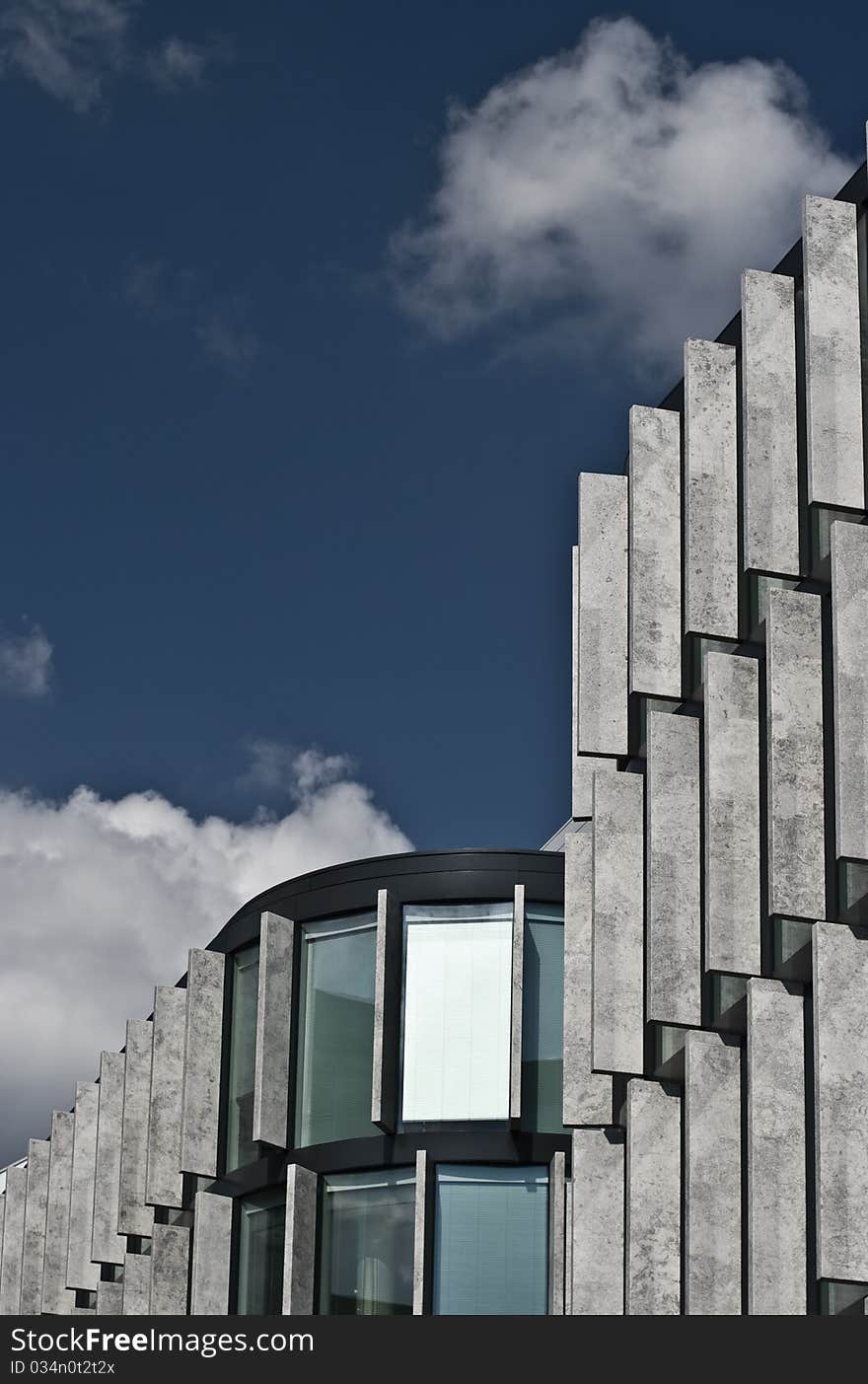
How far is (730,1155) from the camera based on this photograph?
23516mm

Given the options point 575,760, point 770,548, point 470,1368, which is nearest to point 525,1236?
point 575,760

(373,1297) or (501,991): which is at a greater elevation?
(501,991)

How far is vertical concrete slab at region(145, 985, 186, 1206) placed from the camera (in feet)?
126

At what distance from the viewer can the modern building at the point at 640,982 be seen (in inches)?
870

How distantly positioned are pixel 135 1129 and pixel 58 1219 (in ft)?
20.9

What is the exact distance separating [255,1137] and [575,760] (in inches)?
315

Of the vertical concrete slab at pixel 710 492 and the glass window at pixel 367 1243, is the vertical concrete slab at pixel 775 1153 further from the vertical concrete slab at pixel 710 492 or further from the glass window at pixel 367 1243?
the glass window at pixel 367 1243

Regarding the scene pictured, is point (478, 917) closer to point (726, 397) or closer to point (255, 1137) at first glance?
point (255, 1137)

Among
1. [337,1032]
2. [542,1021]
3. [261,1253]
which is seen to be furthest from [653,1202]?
[261,1253]

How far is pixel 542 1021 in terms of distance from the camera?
102 feet

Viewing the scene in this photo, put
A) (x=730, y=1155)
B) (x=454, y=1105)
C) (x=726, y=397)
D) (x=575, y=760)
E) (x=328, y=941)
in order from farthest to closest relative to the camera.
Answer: (x=328, y=941) → (x=454, y=1105) → (x=575, y=760) → (x=726, y=397) → (x=730, y=1155)

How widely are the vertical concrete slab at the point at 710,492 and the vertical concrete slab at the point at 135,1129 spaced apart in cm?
1959

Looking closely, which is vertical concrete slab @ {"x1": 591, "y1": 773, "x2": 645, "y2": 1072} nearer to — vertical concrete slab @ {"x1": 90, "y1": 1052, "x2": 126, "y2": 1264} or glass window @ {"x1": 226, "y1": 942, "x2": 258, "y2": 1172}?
glass window @ {"x1": 226, "y1": 942, "x2": 258, "y2": 1172}

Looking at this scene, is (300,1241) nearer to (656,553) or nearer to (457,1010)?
(457,1010)
